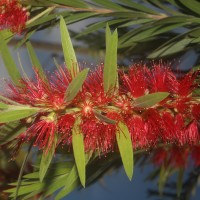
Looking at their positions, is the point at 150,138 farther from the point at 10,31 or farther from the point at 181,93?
the point at 10,31

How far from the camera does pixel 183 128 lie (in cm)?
56

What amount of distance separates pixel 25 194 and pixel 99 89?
30 centimetres

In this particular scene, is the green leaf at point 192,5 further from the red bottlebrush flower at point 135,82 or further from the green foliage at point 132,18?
the red bottlebrush flower at point 135,82

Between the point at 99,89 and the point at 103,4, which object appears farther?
the point at 103,4

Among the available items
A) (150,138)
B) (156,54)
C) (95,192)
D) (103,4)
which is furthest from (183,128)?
(95,192)

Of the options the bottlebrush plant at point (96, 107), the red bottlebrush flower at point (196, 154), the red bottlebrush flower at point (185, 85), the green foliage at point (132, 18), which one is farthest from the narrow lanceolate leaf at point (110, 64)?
the red bottlebrush flower at point (196, 154)

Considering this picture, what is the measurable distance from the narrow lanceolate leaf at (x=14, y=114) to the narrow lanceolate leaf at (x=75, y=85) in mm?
42

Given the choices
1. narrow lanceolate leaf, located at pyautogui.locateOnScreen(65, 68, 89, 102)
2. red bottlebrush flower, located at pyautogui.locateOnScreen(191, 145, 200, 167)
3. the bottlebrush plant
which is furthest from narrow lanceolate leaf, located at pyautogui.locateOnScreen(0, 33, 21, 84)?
red bottlebrush flower, located at pyautogui.locateOnScreen(191, 145, 200, 167)

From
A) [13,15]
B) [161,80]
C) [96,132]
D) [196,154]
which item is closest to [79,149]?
[96,132]

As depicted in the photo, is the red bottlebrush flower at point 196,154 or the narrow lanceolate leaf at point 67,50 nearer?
the narrow lanceolate leaf at point 67,50

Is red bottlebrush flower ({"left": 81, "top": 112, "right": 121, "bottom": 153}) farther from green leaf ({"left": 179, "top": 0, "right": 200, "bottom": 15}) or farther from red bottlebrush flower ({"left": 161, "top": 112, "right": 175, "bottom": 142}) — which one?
green leaf ({"left": 179, "top": 0, "right": 200, "bottom": 15})

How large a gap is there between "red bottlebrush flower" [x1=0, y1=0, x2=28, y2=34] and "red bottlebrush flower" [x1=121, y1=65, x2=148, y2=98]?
219 mm

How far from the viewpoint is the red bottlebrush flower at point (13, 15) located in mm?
640

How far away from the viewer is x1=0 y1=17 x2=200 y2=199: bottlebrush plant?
457mm
